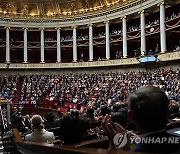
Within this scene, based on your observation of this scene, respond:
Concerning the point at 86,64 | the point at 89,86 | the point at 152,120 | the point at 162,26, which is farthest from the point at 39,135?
the point at 86,64

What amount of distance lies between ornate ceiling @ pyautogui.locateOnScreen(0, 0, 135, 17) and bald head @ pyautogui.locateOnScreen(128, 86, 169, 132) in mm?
41285

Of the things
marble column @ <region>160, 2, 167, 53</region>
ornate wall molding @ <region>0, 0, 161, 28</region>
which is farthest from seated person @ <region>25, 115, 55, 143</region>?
ornate wall molding @ <region>0, 0, 161, 28</region>

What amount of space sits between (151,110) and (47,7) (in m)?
45.0

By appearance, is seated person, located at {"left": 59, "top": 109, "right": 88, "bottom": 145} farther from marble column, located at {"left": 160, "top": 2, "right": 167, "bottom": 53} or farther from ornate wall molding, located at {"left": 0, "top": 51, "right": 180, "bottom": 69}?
marble column, located at {"left": 160, "top": 2, "right": 167, "bottom": 53}

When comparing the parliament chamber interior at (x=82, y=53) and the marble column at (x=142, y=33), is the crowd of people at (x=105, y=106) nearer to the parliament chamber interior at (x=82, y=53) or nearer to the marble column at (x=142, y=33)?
the parliament chamber interior at (x=82, y=53)

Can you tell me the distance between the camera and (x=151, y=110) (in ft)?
6.91

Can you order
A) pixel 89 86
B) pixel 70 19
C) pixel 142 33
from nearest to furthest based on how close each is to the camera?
1. pixel 89 86
2. pixel 142 33
3. pixel 70 19

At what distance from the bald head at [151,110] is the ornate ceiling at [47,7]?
4129cm

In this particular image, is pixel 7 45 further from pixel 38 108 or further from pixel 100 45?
pixel 38 108

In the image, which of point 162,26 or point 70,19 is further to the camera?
point 70,19

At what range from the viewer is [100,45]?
139ft

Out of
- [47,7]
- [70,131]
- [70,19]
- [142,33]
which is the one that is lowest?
[70,131]

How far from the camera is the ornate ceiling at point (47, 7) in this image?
43.3m

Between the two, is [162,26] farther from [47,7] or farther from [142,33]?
[47,7]
